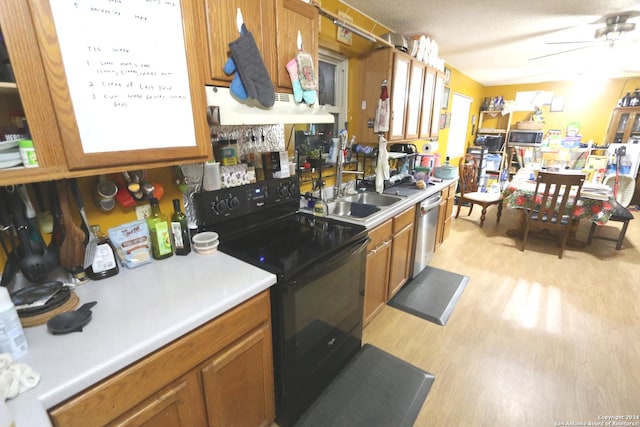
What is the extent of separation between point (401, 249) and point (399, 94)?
1344mm

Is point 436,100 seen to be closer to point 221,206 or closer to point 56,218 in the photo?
point 221,206

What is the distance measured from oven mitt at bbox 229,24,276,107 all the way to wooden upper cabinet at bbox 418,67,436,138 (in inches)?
84.4

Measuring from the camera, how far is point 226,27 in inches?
43.6

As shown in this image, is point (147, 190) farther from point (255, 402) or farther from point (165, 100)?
point (255, 402)

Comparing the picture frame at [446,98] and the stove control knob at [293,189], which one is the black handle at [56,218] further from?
the picture frame at [446,98]

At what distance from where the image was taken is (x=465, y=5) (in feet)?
6.98

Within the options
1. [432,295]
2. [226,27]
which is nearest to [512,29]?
[432,295]

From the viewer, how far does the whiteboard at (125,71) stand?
0.78 meters

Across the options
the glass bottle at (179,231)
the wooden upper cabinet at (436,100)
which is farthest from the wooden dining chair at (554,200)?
the glass bottle at (179,231)

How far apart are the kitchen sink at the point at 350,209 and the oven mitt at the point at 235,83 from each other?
1135 mm

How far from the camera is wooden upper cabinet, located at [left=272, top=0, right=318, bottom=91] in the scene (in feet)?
4.30

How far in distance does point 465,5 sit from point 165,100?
2.34 meters

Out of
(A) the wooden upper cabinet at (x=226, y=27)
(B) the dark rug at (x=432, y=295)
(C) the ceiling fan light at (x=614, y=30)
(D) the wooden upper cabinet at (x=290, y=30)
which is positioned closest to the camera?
(A) the wooden upper cabinet at (x=226, y=27)

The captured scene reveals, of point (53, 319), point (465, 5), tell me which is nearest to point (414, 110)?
point (465, 5)
